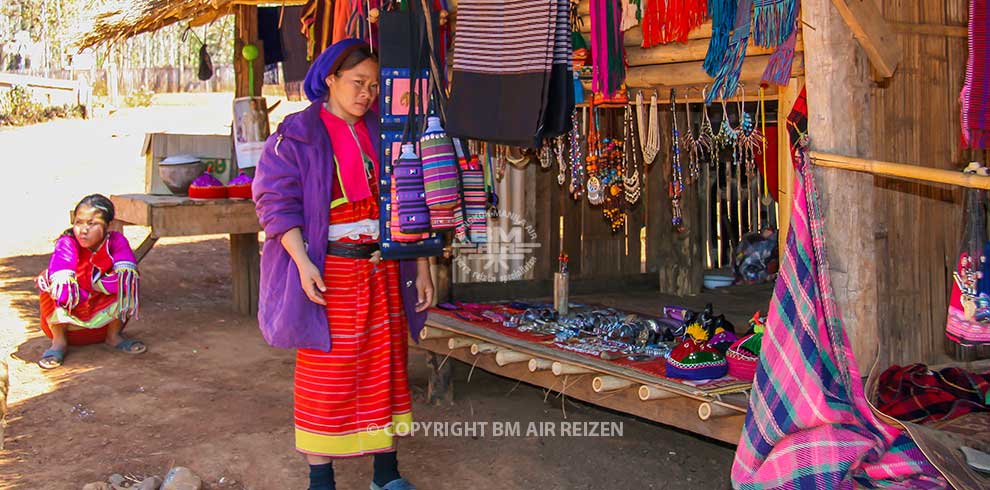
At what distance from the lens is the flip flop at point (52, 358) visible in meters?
6.52

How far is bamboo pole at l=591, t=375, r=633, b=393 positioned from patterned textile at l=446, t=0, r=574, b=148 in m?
1.07

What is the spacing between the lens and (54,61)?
27219mm

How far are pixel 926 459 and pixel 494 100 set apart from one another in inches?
89.7

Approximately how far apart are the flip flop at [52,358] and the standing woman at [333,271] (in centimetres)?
316

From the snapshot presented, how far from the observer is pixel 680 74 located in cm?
474

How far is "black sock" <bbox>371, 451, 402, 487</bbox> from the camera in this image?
4254mm

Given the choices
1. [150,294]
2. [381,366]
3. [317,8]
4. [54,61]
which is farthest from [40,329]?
[54,61]

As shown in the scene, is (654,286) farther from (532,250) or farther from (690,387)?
(690,387)

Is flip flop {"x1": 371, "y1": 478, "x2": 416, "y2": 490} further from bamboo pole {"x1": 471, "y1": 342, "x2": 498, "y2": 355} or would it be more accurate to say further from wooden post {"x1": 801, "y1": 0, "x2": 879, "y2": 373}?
wooden post {"x1": 801, "y1": 0, "x2": 879, "y2": 373}

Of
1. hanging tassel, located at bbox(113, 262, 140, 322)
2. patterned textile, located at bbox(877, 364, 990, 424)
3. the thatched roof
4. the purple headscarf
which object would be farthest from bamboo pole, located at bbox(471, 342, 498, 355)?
the thatched roof

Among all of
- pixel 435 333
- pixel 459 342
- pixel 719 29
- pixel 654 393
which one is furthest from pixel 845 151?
pixel 435 333

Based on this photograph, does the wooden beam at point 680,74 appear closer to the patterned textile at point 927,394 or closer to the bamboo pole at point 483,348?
the patterned textile at point 927,394

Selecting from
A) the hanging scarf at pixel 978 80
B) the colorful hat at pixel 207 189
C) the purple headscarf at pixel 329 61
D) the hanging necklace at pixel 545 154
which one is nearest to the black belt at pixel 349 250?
the purple headscarf at pixel 329 61

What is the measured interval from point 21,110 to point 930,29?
66.7ft
